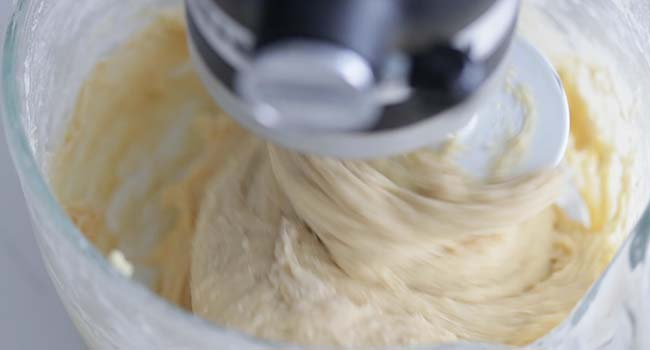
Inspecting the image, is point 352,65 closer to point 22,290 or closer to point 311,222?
point 311,222

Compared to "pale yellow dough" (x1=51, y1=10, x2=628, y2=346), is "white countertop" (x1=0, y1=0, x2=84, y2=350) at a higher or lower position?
lower

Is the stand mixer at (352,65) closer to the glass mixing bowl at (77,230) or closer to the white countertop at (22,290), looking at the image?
the glass mixing bowl at (77,230)

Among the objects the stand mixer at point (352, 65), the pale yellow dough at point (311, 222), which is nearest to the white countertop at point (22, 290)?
the pale yellow dough at point (311, 222)

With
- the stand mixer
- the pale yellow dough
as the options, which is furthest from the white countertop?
the stand mixer

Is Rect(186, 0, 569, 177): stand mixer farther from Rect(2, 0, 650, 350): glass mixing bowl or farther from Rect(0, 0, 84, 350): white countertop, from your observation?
Rect(0, 0, 84, 350): white countertop

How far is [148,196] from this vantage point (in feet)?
2.07

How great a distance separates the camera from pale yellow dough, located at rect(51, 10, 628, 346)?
1.63ft

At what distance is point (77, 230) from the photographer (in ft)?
1.35

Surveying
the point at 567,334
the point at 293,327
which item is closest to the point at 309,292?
the point at 293,327

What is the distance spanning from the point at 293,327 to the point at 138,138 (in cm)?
22

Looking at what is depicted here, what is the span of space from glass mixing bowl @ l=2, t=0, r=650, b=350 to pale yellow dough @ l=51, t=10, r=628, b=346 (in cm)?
3

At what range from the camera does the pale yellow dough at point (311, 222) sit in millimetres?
496

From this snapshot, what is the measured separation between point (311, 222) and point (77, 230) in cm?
15

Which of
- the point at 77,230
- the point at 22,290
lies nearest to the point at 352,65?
the point at 77,230
